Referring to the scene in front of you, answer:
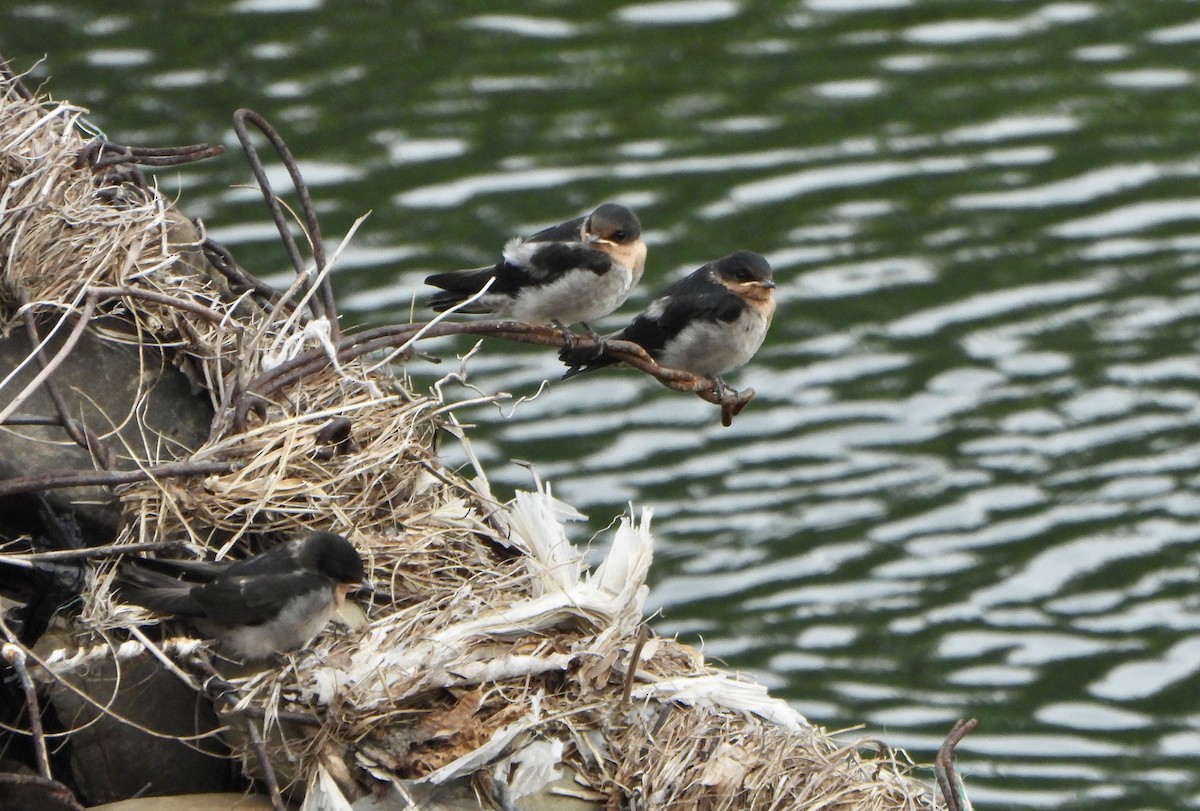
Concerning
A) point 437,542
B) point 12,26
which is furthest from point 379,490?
point 12,26

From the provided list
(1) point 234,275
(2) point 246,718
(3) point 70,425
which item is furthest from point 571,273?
(2) point 246,718

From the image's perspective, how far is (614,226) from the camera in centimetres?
776

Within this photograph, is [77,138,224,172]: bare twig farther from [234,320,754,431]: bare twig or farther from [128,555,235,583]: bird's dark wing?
[128,555,235,583]: bird's dark wing

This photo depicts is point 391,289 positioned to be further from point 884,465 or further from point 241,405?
point 241,405

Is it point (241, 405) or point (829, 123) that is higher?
point (241, 405)

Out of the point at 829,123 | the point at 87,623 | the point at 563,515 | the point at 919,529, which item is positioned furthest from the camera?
the point at 829,123

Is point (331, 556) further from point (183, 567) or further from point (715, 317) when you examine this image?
point (715, 317)

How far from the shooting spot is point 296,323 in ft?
22.7

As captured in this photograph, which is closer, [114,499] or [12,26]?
[114,499]

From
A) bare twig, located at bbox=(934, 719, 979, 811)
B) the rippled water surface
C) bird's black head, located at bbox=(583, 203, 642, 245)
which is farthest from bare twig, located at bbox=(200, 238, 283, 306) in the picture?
the rippled water surface

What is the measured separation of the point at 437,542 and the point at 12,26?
43.5 ft

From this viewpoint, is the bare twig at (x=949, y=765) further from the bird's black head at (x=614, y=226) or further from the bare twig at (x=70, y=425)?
the bird's black head at (x=614, y=226)

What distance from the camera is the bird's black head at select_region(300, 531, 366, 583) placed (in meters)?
5.96

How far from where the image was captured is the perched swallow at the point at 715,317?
8242mm
